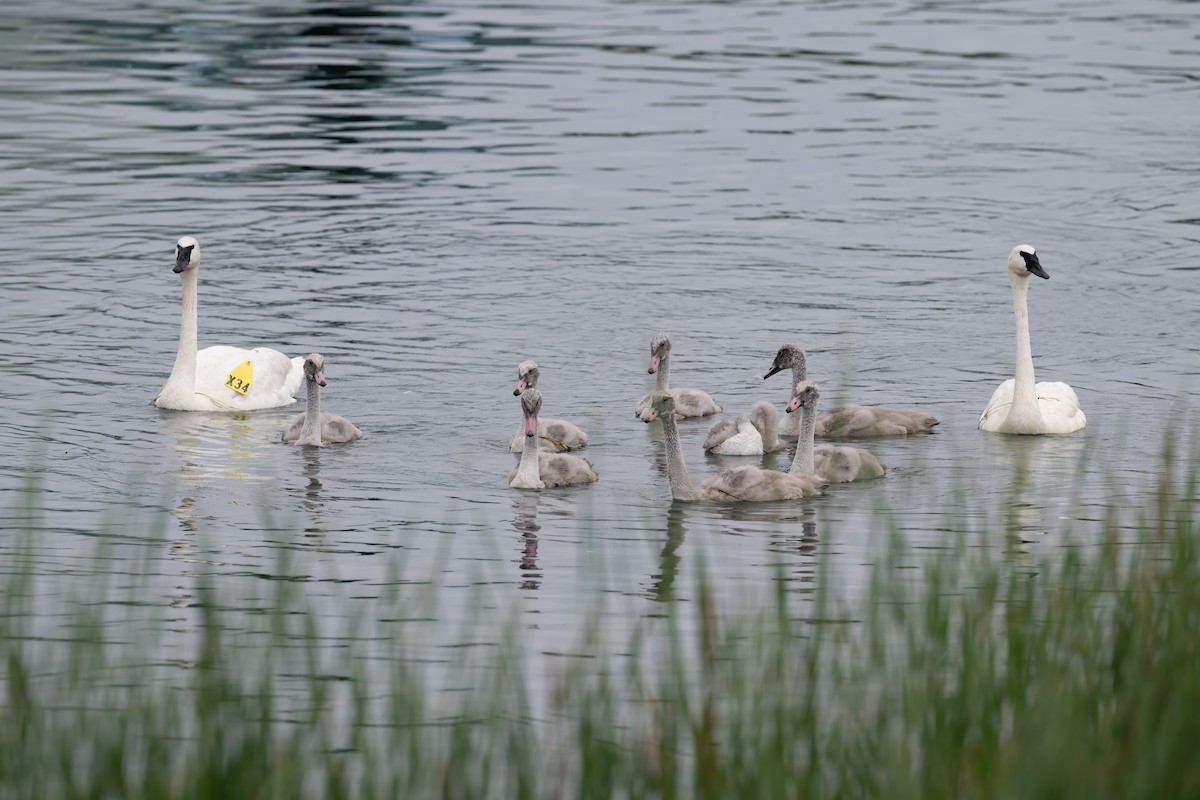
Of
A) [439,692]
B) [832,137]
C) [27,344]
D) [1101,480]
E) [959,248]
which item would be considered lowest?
[439,692]

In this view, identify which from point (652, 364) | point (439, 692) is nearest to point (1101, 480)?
point (652, 364)

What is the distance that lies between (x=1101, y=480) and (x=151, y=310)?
9918 millimetres

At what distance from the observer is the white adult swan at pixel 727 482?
43.4 ft

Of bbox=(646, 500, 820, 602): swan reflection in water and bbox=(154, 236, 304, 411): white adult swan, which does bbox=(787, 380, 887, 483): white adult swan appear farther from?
bbox=(154, 236, 304, 411): white adult swan

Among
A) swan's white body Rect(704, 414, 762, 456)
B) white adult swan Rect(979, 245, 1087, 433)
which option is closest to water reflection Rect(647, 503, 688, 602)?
swan's white body Rect(704, 414, 762, 456)

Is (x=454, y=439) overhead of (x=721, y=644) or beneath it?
overhead

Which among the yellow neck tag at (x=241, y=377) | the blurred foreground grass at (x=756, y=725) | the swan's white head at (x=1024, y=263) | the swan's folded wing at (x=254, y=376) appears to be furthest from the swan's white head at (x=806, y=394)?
the blurred foreground grass at (x=756, y=725)

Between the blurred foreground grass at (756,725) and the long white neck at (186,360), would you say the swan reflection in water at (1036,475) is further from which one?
the long white neck at (186,360)

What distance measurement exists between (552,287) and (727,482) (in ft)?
25.0

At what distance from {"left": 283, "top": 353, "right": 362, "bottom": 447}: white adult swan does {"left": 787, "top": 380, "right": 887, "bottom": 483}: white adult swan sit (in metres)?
3.28

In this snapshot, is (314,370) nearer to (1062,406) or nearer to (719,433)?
(719,433)

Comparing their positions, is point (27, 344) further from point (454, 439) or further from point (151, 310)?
point (454, 439)

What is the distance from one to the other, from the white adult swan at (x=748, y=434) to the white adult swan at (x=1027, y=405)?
1.60 metres

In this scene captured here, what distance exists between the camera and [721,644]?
30.5 ft
